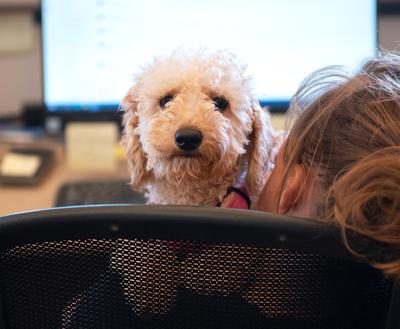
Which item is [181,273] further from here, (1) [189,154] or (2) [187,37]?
(2) [187,37]

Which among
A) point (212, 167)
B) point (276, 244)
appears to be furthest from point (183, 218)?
point (212, 167)

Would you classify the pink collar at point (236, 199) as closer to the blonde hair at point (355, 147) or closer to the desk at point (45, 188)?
the blonde hair at point (355, 147)

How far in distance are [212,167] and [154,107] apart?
12cm

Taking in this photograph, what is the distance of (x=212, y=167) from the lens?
2.27 feet

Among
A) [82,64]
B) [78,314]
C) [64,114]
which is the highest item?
[82,64]

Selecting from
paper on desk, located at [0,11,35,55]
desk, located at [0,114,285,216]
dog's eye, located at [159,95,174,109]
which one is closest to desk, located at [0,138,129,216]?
desk, located at [0,114,285,216]

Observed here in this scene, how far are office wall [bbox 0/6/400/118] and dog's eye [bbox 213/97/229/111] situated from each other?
794 millimetres

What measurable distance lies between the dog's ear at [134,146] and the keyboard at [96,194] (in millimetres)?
245

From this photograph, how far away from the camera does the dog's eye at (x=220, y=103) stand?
71cm

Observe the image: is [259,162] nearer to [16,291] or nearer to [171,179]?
[171,179]

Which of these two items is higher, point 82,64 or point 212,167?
point 82,64

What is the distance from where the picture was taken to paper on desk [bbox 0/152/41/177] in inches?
43.3

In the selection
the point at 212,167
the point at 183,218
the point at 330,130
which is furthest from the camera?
the point at 212,167

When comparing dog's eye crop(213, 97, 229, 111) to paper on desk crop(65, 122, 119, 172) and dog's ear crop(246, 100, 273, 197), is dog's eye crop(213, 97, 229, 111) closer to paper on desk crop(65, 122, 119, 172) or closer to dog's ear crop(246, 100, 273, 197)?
dog's ear crop(246, 100, 273, 197)
